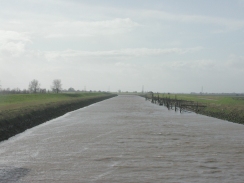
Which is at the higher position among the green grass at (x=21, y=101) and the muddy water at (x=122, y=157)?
the green grass at (x=21, y=101)

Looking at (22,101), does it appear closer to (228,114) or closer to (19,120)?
(19,120)

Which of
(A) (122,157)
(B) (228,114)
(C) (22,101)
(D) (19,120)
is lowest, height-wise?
(A) (122,157)

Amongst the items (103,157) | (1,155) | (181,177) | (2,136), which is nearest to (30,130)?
(2,136)

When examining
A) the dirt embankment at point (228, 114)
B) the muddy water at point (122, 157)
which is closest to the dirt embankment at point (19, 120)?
the muddy water at point (122, 157)

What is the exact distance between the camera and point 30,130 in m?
26.4

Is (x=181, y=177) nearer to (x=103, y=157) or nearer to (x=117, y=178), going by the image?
(x=117, y=178)

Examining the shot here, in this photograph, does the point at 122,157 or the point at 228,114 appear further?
the point at 228,114

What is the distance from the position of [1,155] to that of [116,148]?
6.06 meters

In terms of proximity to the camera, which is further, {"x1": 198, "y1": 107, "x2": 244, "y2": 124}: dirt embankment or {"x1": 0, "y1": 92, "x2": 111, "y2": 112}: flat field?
{"x1": 0, "y1": 92, "x2": 111, "y2": 112}: flat field

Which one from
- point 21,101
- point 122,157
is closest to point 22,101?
point 21,101

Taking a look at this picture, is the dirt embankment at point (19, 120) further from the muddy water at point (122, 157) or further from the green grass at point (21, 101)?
the green grass at point (21, 101)

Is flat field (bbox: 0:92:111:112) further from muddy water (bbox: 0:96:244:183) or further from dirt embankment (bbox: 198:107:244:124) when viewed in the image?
dirt embankment (bbox: 198:107:244:124)

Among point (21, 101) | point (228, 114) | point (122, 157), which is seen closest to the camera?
point (122, 157)

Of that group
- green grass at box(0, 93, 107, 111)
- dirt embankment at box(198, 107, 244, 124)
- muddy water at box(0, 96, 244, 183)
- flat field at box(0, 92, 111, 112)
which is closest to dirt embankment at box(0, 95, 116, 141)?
muddy water at box(0, 96, 244, 183)
